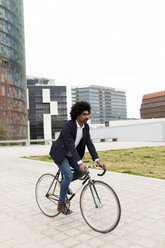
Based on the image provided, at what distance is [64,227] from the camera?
364 cm

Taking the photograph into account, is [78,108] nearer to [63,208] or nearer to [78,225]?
[63,208]

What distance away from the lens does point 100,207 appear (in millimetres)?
3391

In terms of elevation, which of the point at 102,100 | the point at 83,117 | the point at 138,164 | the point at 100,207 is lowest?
the point at 138,164

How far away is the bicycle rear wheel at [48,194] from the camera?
13.6 feet

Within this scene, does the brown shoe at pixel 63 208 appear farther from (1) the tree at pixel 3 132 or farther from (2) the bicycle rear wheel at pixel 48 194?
(1) the tree at pixel 3 132

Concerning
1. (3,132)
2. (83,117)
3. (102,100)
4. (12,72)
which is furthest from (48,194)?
(102,100)

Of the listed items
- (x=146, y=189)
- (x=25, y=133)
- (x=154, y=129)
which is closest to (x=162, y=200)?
(x=146, y=189)

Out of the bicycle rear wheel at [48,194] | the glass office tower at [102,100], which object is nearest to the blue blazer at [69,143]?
the bicycle rear wheel at [48,194]

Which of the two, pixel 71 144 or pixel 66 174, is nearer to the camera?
pixel 71 144

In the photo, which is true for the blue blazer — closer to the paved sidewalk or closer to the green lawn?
the paved sidewalk

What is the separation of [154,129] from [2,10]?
4317cm

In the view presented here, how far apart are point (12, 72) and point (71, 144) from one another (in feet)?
179

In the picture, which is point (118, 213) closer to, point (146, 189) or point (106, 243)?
A: point (106, 243)

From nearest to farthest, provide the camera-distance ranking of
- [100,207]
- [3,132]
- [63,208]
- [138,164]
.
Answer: [100,207] < [63,208] < [138,164] < [3,132]
